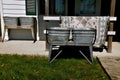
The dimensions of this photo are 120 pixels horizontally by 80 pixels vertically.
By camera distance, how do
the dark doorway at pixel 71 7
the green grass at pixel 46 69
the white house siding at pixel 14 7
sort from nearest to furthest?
the green grass at pixel 46 69
the white house siding at pixel 14 7
the dark doorway at pixel 71 7

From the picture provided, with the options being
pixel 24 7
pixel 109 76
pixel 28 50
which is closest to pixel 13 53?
pixel 28 50

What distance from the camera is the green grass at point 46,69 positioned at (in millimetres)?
5285

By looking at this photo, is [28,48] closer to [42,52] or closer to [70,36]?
[42,52]

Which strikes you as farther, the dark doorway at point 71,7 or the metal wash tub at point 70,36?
the dark doorway at point 71,7

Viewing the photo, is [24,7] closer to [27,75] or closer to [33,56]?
[33,56]

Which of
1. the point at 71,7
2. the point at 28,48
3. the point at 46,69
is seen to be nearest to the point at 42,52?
the point at 28,48

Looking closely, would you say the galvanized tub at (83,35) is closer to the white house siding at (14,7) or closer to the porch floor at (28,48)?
the porch floor at (28,48)

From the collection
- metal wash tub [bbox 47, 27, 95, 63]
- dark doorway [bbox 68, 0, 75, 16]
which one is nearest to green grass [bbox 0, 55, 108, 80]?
metal wash tub [bbox 47, 27, 95, 63]

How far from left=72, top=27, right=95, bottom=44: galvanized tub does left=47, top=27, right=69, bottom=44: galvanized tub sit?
0.67 ft

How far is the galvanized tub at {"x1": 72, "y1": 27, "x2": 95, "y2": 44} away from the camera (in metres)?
5.92

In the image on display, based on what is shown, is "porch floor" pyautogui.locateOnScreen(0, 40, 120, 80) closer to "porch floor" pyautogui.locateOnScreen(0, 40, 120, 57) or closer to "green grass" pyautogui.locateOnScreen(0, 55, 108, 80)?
"porch floor" pyautogui.locateOnScreen(0, 40, 120, 57)

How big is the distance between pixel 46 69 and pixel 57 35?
0.90 meters

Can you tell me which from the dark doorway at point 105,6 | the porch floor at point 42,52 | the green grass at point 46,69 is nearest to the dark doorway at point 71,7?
the dark doorway at point 105,6

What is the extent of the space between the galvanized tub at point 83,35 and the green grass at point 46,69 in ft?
1.96
